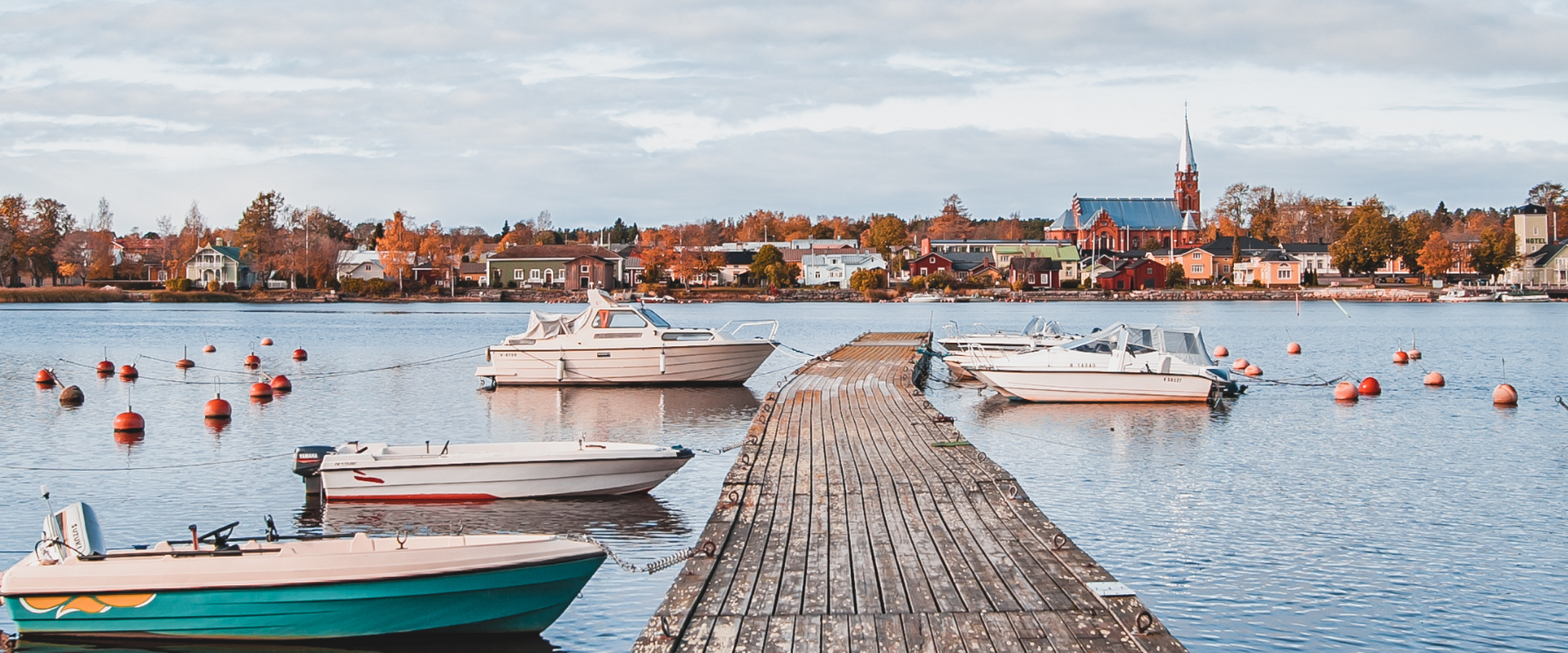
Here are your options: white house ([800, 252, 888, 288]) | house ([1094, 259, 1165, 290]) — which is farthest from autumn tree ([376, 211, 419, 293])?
house ([1094, 259, 1165, 290])

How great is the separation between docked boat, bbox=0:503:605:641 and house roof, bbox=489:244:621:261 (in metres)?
130

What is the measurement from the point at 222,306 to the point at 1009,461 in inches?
4330

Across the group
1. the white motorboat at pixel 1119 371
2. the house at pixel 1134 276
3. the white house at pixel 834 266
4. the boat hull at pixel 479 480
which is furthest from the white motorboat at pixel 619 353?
the white house at pixel 834 266

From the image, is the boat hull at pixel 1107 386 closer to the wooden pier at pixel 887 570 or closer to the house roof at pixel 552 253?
the wooden pier at pixel 887 570

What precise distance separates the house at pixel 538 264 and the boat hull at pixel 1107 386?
369ft

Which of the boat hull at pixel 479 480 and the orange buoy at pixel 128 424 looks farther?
the orange buoy at pixel 128 424

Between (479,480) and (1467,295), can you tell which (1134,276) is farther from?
(479,480)

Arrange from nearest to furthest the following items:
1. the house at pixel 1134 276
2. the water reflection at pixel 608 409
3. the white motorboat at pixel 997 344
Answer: the water reflection at pixel 608 409 < the white motorboat at pixel 997 344 < the house at pixel 1134 276

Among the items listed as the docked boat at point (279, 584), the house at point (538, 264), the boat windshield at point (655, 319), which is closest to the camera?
the docked boat at point (279, 584)

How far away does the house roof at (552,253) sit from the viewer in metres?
141

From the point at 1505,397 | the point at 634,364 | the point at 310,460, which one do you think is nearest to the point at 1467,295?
the point at 1505,397

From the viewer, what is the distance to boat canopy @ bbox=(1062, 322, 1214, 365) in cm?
2977

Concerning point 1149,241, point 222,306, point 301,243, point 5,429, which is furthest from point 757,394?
point 1149,241

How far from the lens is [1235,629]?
11.5m
